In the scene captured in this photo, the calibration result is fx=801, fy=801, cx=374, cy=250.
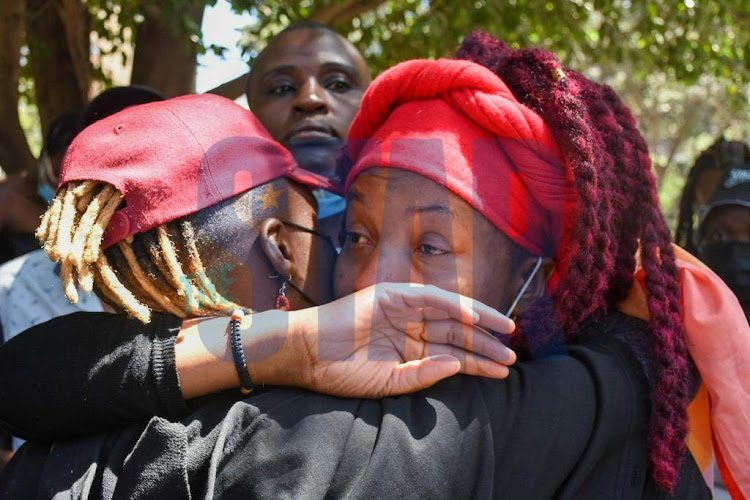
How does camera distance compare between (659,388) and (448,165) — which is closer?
(659,388)

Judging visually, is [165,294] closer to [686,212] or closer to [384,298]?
[384,298]

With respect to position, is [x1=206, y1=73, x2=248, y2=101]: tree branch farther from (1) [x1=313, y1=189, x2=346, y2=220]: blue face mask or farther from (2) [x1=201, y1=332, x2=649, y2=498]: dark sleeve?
(2) [x1=201, y1=332, x2=649, y2=498]: dark sleeve

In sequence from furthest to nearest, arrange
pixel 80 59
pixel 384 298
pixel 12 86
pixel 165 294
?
pixel 80 59
pixel 12 86
pixel 165 294
pixel 384 298

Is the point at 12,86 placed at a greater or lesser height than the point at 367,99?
lesser

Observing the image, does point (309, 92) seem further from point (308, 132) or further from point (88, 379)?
point (88, 379)

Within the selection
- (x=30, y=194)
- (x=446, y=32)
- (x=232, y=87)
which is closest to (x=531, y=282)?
(x=232, y=87)

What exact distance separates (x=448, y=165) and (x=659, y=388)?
2.28ft

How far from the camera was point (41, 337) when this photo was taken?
1.77 m

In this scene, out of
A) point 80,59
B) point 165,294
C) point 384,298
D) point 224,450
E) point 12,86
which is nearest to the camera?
point 224,450

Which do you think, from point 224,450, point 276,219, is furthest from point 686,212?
point 224,450

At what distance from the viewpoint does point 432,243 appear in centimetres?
192

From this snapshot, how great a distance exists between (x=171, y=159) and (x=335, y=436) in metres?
0.77

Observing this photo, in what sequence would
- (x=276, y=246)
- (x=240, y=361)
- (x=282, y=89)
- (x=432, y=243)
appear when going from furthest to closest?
(x=282, y=89)
(x=276, y=246)
(x=432, y=243)
(x=240, y=361)

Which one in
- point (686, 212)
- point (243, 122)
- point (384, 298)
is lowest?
point (686, 212)
